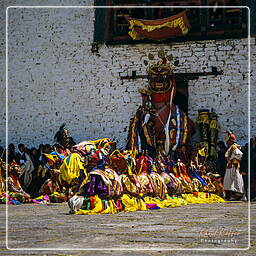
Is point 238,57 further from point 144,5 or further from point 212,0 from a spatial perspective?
point 144,5

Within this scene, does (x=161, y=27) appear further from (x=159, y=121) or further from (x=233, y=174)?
(x=233, y=174)

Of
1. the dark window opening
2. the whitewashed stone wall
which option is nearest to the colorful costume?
the whitewashed stone wall

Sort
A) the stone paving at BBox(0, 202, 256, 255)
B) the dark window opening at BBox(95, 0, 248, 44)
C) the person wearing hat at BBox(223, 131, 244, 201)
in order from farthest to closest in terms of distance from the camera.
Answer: the dark window opening at BBox(95, 0, 248, 44) → the person wearing hat at BBox(223, 131, 244, 201) → the stone paving at BBox(0, 202, 256, 255)

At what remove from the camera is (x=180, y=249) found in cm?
418

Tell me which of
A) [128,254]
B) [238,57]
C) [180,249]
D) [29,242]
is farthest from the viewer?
[238,57]

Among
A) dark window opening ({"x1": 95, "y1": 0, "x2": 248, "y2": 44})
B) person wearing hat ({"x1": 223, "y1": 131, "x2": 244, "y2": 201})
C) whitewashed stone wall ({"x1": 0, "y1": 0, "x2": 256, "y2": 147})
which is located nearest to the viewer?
person wearing hat ({"x1": 223, "y1": 131, "x2": 244, "y2": 201})

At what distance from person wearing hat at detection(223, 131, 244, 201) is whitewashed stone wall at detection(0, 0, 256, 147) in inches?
142

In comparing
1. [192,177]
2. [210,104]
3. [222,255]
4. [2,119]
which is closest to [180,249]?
[222,255]

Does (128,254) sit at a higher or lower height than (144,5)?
lower

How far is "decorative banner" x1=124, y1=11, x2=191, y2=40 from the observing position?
16.5 metres

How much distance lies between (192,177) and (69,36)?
766 centimetres

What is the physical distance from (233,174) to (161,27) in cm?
580

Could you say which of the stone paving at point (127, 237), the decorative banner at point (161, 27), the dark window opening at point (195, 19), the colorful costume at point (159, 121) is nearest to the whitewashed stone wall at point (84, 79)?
the dark window opening at point (195, 19)

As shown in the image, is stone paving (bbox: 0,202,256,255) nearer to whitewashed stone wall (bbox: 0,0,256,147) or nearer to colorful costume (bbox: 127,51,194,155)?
colorful costume (bbox: 127,51,194,155)
